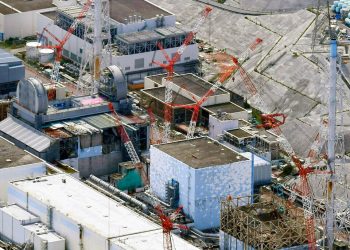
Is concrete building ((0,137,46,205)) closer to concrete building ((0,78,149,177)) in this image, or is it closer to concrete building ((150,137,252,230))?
concrete building ((0,78,149,177))

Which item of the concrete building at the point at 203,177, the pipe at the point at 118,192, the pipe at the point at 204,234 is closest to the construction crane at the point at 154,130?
the pipe at the point at 118,192

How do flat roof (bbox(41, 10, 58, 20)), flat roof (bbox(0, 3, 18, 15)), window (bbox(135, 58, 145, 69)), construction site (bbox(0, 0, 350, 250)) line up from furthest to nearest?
flat roof (bbox(0, 3, 18, 15)) < flat roof (bbox(41, 10, 58, 20)) < window (bbox(135, 58, 145, 69)) < construction site (bbox(0, 0, 350, 250))

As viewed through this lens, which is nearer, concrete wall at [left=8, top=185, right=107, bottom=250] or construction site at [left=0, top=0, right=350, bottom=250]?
concrete wall at [left=8, top=185, right=107, bottom=250]

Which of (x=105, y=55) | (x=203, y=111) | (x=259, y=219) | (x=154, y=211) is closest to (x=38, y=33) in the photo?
(x=105, y=55)

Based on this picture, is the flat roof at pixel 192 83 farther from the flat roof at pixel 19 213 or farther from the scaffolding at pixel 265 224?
the scaffolding at pixel 265 224

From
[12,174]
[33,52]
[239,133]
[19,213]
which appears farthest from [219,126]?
[33,52]

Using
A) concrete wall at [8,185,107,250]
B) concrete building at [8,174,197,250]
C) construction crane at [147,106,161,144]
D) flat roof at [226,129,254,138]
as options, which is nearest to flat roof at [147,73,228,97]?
construction crane at [147,106,161,144]
